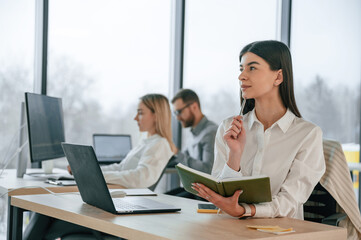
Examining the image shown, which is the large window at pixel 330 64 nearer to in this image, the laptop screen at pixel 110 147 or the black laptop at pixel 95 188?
the laptop screen at pixel 110 147

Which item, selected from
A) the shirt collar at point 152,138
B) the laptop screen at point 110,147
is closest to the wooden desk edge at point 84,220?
the shirt collar at point 152,138

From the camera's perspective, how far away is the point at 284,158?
2.15 m

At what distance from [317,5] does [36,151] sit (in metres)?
3.38

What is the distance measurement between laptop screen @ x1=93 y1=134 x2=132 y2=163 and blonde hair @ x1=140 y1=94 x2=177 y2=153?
81cm

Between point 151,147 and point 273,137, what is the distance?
132 cm

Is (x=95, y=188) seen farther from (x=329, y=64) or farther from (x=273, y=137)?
(x=329, y=64)

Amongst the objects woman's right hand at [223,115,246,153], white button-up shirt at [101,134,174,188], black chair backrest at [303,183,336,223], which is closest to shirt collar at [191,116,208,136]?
white button-up shirt at [101,134,174,188]

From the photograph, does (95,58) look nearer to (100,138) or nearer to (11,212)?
(100,138)

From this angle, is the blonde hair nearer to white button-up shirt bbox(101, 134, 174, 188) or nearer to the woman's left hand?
white button-up shirt bbox(101, 134, 174, 188)

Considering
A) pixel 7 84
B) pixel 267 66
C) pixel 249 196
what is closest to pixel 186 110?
pixel 7 84

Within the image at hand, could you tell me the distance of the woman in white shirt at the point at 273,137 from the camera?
2.07 metres

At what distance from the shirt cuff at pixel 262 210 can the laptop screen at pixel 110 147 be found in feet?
8.10

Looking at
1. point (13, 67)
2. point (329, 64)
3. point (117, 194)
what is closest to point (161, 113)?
point (13, 67)

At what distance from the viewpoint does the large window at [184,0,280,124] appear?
5.18 meters
